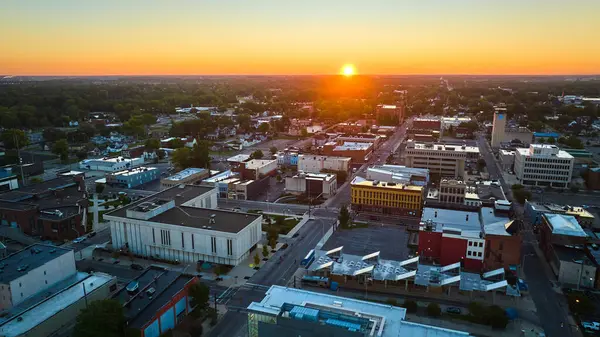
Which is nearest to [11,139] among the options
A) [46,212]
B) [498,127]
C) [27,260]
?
[46,212]

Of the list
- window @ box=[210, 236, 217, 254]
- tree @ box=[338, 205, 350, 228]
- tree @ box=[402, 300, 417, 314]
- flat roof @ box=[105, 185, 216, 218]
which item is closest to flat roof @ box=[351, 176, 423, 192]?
tree @ box=[338, 205, 350, 228]

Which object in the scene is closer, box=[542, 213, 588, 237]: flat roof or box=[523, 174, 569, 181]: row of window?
box=[542, 213, 588, 237]: flat roof

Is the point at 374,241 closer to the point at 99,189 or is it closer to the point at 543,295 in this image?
the point at 543,295

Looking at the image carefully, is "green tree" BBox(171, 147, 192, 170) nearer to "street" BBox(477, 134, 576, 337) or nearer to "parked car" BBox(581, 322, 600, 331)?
"street" BBox(477, 134, 576, 337)

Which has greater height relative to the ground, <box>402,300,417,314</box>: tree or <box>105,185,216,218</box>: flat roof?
<box>105,185,216,218</box>: flat roof

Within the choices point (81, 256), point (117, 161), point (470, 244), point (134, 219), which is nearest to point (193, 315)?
point (134, 219)
